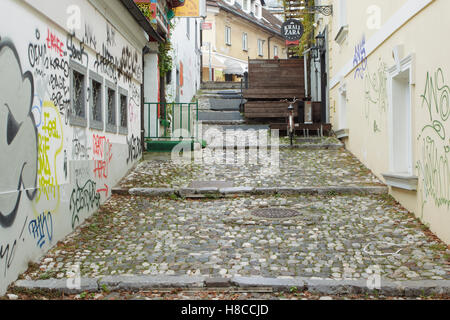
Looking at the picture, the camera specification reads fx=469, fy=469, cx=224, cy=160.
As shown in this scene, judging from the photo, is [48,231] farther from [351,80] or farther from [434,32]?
[351,80]

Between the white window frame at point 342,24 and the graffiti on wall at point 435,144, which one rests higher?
the white window frame at point 342,24

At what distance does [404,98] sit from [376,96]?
4.16 ft

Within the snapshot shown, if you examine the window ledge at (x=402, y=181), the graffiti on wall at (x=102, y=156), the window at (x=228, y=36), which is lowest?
the window ledge at (x=402, y=181)

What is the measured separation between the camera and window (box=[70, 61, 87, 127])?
6.74m

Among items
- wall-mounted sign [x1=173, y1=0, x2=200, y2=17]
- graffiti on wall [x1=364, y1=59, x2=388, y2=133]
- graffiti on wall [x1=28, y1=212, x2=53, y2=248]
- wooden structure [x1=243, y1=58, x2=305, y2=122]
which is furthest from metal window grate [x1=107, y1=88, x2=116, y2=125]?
wooden structure [x1=243, y1=58, x2=305, y2=122]

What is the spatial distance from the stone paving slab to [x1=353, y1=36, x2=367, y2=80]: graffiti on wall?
6.66 feet

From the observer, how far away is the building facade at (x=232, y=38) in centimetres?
3344

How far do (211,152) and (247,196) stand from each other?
4.31 m

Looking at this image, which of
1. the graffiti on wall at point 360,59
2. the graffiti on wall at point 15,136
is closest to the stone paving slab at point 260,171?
the graffiti on wall at point 360,59

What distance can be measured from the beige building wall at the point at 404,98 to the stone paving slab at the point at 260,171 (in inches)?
19.2

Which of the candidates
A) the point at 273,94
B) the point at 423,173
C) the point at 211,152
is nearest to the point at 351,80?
the point at 211,152

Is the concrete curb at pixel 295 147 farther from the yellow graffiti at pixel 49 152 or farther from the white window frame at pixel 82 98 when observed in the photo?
the yellow graffiti at pixel 49 152

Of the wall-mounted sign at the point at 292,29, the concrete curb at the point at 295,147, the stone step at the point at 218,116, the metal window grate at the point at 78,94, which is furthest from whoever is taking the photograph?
the stone step at the point at 218,116

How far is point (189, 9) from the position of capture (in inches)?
666
